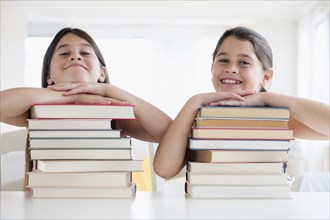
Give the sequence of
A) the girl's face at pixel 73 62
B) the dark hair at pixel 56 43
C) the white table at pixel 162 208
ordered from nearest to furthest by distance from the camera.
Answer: the white table at pixel 162 208 → the girl's face at pixel 73 62 → the dark hair at pixel 56 43

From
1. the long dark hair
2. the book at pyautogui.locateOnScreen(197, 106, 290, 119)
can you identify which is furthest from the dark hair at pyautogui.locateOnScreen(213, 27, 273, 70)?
the book at pyautogui.locateOnScreen(197, 106, 290, 119)

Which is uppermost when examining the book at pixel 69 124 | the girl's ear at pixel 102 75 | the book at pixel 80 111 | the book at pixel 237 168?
the girl's ear at pixel 102 75

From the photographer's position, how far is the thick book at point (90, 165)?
851mm

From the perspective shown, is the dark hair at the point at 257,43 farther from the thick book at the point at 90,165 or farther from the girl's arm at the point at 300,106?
the thick book at the point at 90,165

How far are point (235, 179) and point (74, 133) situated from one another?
0.31 meters

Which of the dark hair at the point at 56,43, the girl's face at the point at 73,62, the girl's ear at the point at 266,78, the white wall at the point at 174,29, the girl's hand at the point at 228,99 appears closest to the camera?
the girl's hand at the point at 228,99

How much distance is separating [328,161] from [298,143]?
0.43m

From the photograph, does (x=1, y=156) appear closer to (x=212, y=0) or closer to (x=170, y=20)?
(x=212, y=0)

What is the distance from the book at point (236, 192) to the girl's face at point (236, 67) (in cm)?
60

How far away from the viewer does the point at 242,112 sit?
2.89ft

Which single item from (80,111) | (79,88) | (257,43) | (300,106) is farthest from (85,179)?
(257,43)

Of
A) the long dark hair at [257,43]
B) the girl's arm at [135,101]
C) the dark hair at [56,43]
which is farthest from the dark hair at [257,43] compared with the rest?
the girl's arm at [135,101]

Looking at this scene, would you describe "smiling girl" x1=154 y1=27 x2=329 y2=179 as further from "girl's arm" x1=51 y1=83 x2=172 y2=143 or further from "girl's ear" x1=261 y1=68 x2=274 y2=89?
"girl's ear" x1=261 y1=68 x2=274 y2=89

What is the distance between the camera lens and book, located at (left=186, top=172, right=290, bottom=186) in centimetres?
86
